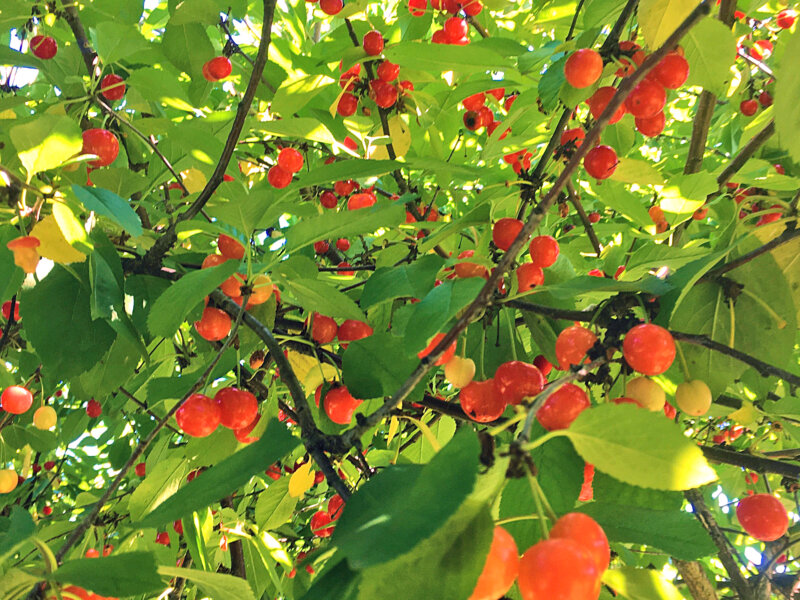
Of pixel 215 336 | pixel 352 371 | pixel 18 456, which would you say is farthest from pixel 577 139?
pixel 18 456

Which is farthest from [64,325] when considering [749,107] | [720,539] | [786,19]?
[786,19]

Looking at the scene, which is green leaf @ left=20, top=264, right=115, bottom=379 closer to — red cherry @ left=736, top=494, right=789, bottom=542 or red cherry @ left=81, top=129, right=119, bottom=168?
red cherry @ left=81, top=129, right=119, bottom=168

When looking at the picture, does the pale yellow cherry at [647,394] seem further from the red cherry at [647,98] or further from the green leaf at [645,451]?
the red cherry at [647,98]

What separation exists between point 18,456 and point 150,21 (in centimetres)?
248

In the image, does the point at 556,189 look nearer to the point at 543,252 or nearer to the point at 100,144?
the point at 543,252

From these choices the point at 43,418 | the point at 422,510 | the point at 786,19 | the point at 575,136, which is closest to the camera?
the point at 422,510

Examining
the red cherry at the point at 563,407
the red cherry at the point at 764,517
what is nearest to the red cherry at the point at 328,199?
the red cherry at the point at 764,517

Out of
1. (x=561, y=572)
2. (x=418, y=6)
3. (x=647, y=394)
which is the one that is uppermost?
(x=418, y=6)

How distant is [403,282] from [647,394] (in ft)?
1.55

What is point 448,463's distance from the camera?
49 cm

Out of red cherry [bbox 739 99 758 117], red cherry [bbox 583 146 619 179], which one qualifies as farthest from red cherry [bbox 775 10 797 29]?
red cherry [bbox 583 146 619 179]

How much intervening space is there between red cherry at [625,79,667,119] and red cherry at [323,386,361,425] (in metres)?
0.86

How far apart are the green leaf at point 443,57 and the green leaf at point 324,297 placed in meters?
0.62

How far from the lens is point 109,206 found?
3.24ft
